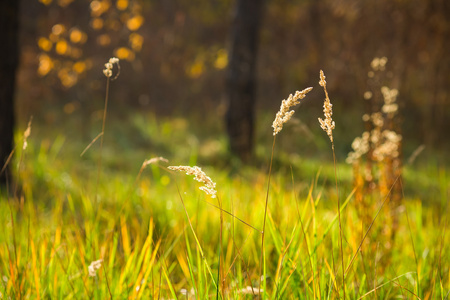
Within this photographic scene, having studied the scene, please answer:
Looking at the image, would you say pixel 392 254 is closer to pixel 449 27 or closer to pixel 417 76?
pixel 449 27

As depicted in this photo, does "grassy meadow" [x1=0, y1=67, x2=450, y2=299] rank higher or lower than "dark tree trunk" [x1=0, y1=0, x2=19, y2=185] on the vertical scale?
lower

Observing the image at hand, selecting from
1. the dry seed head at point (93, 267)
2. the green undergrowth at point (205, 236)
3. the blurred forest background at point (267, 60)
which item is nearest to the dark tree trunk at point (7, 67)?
the green undergrowth at point (205, 236)

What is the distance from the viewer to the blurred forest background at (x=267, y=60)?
34.3 ft

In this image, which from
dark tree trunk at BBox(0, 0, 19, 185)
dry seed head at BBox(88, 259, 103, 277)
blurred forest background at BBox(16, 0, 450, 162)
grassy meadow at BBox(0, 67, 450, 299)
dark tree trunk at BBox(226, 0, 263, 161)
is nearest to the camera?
dry seed head at BBox(88, 259, 103, 277)

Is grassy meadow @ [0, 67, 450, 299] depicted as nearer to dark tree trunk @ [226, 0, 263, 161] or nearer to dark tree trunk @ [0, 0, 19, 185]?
dark tree trunk @ [0, 0, 19, 185]

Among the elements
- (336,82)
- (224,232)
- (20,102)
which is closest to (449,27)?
(336,82)

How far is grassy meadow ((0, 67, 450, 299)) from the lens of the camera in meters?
1.68

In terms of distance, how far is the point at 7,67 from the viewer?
4086mm

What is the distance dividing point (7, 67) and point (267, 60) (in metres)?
10.9

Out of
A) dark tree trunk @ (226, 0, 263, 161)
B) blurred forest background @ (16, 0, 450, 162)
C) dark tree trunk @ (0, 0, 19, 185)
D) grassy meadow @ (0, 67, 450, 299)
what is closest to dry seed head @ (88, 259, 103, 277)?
grassy meadow @ (0, 67, 450, 299)

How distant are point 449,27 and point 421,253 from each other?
26.9ft

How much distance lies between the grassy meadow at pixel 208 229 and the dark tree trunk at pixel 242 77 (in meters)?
0.39

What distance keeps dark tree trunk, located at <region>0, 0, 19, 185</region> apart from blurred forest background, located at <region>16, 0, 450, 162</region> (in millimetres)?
5580

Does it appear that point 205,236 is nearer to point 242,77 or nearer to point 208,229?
point 208,229
